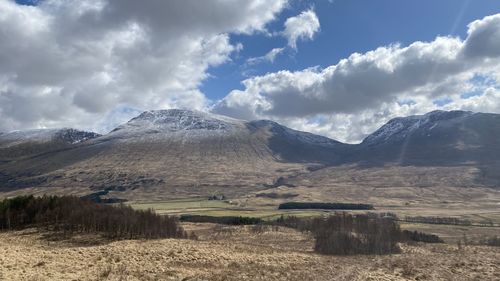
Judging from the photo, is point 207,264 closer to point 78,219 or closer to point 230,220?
point 78,219

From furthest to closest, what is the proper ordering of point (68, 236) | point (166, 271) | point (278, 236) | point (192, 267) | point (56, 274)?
point (278, 236) → point (68, 236) → point (192, 267) → point (166, 271) → point (56, 274)

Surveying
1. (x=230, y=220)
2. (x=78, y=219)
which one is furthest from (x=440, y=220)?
(x=78, y=219)

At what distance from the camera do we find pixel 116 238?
215 ft

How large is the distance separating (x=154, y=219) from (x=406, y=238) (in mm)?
51847

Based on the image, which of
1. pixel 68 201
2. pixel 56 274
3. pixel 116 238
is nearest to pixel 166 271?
pixel 56 274

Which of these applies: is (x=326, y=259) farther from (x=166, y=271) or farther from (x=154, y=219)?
(x=154, y=219)

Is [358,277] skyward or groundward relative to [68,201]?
groundward

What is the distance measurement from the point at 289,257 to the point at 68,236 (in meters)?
33.0

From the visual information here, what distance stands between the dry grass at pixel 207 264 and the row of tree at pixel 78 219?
42.8 ft

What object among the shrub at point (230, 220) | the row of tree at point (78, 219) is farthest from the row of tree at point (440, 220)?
the row of tree at point (78, 219)

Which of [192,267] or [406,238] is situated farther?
[406,238]

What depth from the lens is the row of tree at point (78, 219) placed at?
7269cm

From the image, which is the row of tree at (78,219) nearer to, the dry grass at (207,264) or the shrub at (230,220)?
the dry grass at (207,264)

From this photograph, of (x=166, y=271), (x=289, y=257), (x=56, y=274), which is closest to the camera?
(x=56, y=274)
